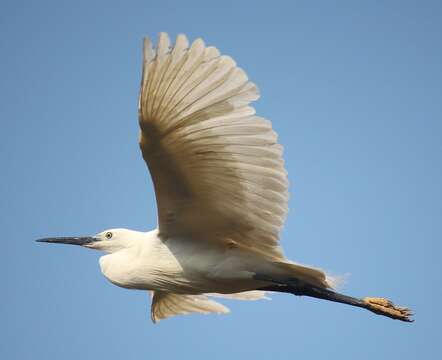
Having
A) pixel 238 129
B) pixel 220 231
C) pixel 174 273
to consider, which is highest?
pixel 238 129

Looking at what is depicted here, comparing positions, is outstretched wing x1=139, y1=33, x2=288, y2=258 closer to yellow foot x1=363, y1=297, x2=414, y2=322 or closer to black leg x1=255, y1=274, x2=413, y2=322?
black leg x1=255, y1=274, x2=413, y2=322

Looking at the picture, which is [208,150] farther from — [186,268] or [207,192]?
[186,268]

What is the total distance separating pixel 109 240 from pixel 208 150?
7.74ft

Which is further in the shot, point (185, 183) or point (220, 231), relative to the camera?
point (220, 231)

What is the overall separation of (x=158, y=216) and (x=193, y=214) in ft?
1.17

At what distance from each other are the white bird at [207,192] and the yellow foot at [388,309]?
1 cm

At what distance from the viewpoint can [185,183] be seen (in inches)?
277

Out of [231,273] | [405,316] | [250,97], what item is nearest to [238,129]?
[250,97]

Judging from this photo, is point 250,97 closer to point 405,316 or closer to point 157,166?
point 157,166

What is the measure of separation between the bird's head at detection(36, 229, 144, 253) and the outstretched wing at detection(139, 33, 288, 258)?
75 cm

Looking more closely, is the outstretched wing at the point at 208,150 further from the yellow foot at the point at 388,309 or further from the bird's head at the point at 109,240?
the yellow foot at the point at 388,309

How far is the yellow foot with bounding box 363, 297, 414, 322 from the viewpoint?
8.16m

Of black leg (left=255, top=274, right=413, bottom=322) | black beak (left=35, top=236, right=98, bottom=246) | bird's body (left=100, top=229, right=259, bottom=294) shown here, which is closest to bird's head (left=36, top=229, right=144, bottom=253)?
black beak (left=35, top=236, right=98, bottom=246)

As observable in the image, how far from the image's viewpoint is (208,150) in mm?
6641
